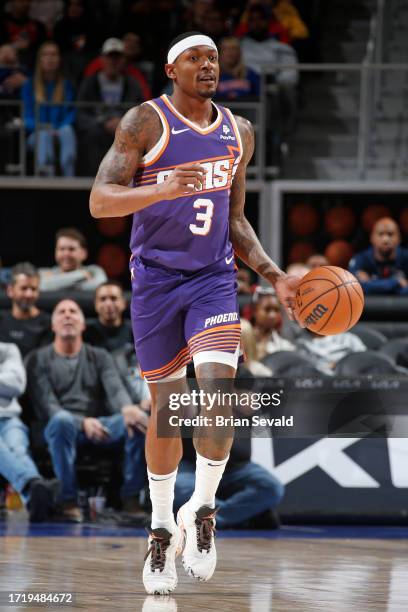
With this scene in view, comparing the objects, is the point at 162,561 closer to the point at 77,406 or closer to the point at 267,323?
the point at 77,406

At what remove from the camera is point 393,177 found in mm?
13398

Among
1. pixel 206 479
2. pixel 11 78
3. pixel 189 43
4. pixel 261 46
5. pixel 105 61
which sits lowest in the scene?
pixel 206 479

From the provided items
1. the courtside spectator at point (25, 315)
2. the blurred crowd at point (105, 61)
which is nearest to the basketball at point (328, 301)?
the courtside spectator at point (25, 315)

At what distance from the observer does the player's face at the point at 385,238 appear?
463 inches

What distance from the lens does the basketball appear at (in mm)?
5465

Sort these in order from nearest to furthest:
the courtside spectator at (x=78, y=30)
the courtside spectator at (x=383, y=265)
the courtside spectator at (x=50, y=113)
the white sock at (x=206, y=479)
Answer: the white sock at (x=206, y=479) → the courtside spectator at (x=383, y=265) → the courtside spectator at (x=50, y=113) → the courtside spectator at (x=78, y=30)

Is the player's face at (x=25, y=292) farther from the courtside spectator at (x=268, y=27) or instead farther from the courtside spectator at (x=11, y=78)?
the courtside spectator at (x=268, y=27)

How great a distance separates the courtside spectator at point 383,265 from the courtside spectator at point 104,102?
3.12 meters

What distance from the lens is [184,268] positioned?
5535 millimetres

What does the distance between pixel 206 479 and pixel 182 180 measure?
154cm

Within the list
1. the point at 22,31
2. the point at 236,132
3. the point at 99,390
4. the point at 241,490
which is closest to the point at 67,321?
the point at 99,390

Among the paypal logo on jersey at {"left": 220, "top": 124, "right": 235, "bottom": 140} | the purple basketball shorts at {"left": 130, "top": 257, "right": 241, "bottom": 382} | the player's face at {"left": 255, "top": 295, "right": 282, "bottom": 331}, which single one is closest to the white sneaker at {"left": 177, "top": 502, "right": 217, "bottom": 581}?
the purple basketball shorts at {"left": 130, "top": 257, "right": 241, "bottom": 382}

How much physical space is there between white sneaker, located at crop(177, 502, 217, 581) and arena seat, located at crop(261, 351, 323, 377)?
370 cm

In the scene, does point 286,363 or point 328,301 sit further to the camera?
point 286,363
